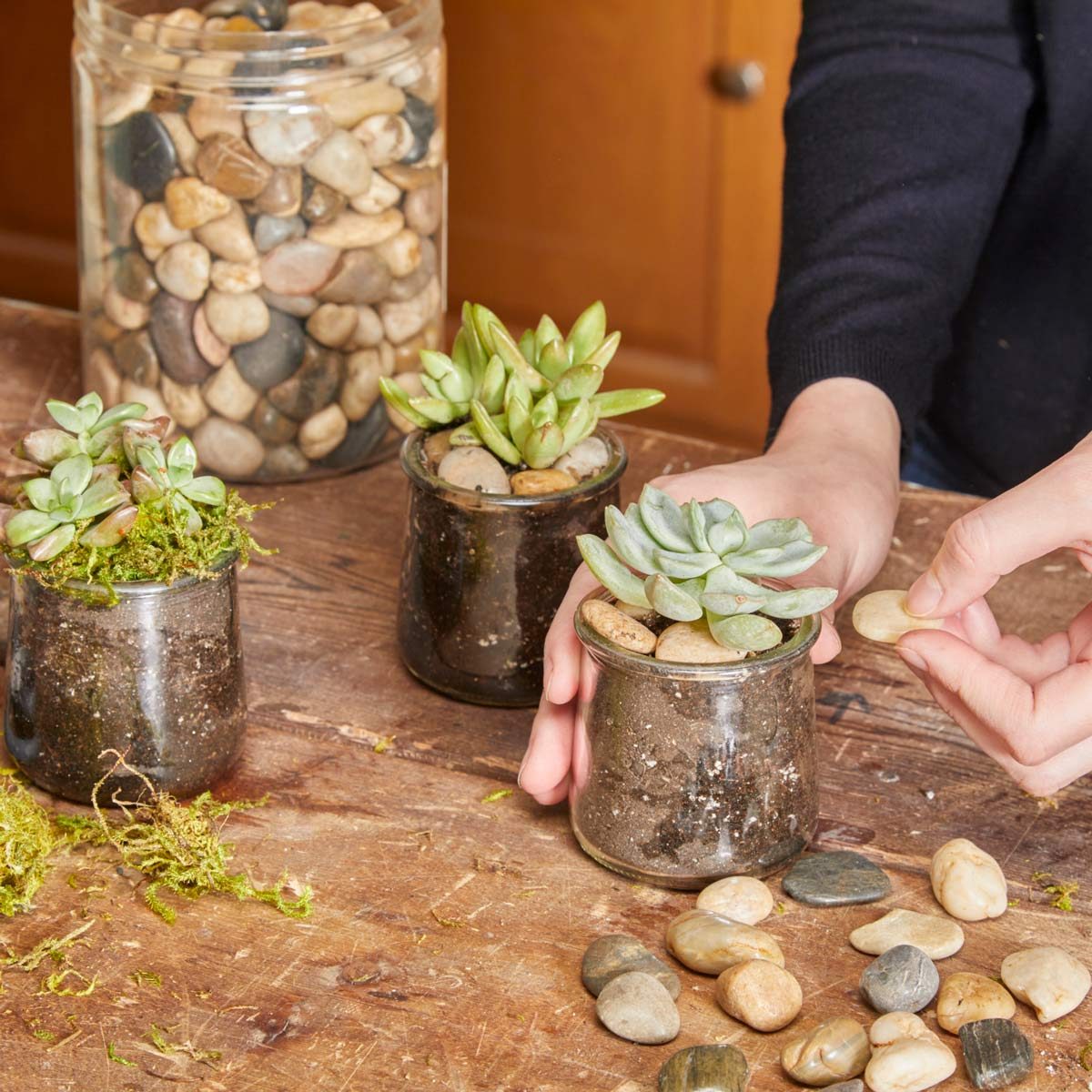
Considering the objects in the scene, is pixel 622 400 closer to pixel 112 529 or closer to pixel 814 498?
pixel 814 498

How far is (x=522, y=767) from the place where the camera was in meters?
0.84

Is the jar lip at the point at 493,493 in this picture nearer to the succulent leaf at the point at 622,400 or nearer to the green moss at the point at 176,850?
the succulent leaf at the point at 622,400

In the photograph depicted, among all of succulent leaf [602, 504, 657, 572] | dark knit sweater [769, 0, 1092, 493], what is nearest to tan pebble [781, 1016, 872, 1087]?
succulent leaf [602, 504, 657, 572]

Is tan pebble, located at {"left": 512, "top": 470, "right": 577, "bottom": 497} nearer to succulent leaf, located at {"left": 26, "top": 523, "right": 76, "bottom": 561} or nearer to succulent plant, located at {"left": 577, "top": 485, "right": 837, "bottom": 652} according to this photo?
succulent plant, located at {"left": 577, "top": 485, "right": 837, "bottom": 652}

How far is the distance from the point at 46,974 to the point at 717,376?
7.22 ft

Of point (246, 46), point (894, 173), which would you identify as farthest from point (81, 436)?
point (894, 173)

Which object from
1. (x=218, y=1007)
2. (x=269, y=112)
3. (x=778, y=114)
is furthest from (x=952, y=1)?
(x=778, y=114)

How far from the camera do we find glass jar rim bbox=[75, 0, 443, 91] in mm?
1118

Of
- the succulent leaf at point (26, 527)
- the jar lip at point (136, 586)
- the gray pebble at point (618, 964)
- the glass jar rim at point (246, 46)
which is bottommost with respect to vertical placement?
the gray pebble at point (618, 964)

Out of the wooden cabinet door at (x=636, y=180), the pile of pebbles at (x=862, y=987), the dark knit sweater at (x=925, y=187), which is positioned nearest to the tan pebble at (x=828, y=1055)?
the pile of pebbles at (x=862, y=987)

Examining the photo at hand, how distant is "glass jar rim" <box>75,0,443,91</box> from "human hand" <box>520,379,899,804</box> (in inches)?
16.1

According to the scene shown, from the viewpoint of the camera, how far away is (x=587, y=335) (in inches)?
37.9

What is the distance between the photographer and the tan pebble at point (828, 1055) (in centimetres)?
68

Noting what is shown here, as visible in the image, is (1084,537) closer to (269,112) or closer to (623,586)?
(623,586)
